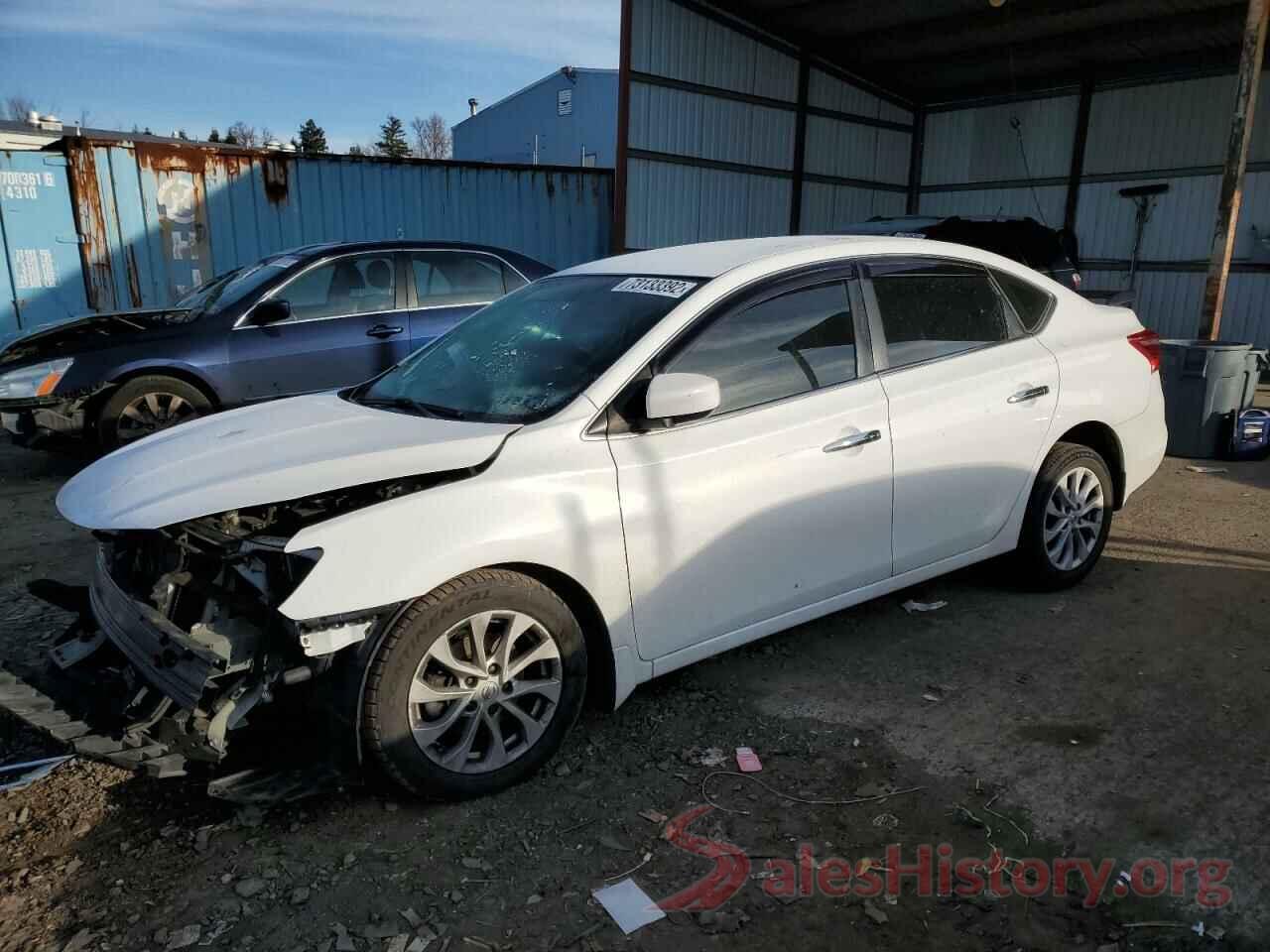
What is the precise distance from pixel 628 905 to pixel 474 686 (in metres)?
0.78

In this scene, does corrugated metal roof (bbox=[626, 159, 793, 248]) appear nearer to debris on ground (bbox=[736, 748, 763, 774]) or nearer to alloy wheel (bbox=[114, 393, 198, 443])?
alloy wheel (bbox=[114, 393, 198, 443])

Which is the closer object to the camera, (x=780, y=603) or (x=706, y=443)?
(x=706, y=443)

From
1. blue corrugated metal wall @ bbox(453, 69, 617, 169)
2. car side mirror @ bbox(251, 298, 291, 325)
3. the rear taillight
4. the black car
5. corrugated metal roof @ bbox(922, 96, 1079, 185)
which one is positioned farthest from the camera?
blue corrugated metal wall @ bbox(453, 69, 617, 169)

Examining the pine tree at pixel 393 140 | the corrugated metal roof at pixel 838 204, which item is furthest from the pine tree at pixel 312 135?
the corrugated metal roof at pixel 838 204

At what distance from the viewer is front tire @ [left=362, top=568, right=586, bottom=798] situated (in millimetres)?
2621

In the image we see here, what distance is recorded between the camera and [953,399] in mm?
3805

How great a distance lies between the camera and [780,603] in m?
3.40

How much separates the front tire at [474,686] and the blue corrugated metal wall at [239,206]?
9563mm

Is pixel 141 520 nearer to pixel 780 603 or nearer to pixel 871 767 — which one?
pixel 780 603

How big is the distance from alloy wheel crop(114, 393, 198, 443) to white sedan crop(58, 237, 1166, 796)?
3556 millimetres

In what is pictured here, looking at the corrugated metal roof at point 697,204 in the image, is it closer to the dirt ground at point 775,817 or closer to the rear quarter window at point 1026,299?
the rear quarter window at point 1026,299

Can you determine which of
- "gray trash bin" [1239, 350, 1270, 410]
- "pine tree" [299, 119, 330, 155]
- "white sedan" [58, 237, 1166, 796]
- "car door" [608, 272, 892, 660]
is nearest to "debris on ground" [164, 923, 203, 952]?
"white sedan" [58, 237, 1166, 796]

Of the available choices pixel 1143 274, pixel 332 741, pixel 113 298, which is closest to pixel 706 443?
pixel 332 741

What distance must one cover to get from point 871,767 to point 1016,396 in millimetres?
1871
